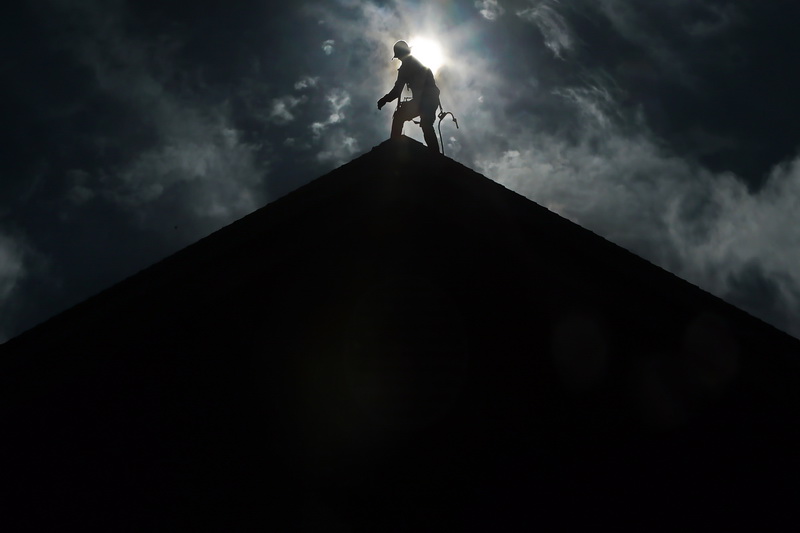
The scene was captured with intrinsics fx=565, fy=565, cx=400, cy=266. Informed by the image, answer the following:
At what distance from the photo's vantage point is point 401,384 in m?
3.71

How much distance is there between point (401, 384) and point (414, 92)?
6.26 meters

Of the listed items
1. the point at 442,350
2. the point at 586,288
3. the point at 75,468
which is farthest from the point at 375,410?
the point at 75,468

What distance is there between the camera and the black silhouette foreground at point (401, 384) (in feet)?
10.9

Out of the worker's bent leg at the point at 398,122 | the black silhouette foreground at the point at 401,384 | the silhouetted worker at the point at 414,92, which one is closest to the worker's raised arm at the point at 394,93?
the silhouetted worker at the point at 414,92

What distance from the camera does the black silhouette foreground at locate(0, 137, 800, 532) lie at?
10.9 ft

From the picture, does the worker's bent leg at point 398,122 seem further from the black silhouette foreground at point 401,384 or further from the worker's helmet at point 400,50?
the black silhouette foreground at point 401,384

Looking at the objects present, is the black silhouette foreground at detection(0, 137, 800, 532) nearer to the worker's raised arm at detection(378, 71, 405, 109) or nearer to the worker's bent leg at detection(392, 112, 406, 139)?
the worker's raised arm at detection(378, 71, 405, 109)

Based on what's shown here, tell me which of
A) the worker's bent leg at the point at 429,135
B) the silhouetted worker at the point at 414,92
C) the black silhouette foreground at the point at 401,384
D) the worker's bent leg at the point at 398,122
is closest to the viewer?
the black silhouette foreground at the point at 401,384

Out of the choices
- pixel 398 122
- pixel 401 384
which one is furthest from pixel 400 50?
pixel 401 384

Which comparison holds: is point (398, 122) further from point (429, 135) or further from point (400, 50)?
point (400, 50)

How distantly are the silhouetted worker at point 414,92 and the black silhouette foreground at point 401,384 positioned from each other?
5035 mm

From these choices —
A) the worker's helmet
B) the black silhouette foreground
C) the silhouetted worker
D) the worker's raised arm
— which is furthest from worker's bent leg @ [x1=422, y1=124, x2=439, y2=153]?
the black silhouette foreground

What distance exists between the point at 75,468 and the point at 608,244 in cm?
368

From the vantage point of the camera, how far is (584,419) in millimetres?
3662
